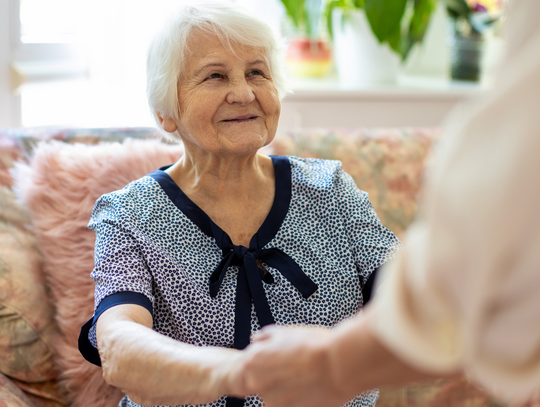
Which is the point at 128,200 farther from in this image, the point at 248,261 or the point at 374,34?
the point at 374,34

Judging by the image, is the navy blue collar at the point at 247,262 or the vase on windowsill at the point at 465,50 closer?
the navy blue collar at the point at 247,262

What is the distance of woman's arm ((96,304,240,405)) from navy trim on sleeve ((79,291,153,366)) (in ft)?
0.10

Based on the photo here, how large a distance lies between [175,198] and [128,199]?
11 cm

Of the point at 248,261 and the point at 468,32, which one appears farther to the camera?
the point at 468,32

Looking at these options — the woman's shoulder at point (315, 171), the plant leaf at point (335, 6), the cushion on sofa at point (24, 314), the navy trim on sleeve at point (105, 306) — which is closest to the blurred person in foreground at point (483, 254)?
the navy trim on sleeve at point (105, 306)

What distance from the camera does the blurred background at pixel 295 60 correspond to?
6.77 feet

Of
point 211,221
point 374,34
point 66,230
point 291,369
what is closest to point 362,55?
point 374,34

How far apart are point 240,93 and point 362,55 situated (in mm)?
1529

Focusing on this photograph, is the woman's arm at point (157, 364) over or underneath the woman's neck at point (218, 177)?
underneath

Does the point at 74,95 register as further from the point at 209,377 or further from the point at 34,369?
the point at 209,377

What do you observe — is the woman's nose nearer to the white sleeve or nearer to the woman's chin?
the woman's chin

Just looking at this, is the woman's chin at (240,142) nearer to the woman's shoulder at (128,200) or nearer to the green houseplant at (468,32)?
the woman's shoulder at (128,200)

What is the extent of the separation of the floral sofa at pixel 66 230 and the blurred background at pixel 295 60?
768 millimetres

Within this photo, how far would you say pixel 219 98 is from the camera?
3.88ft
